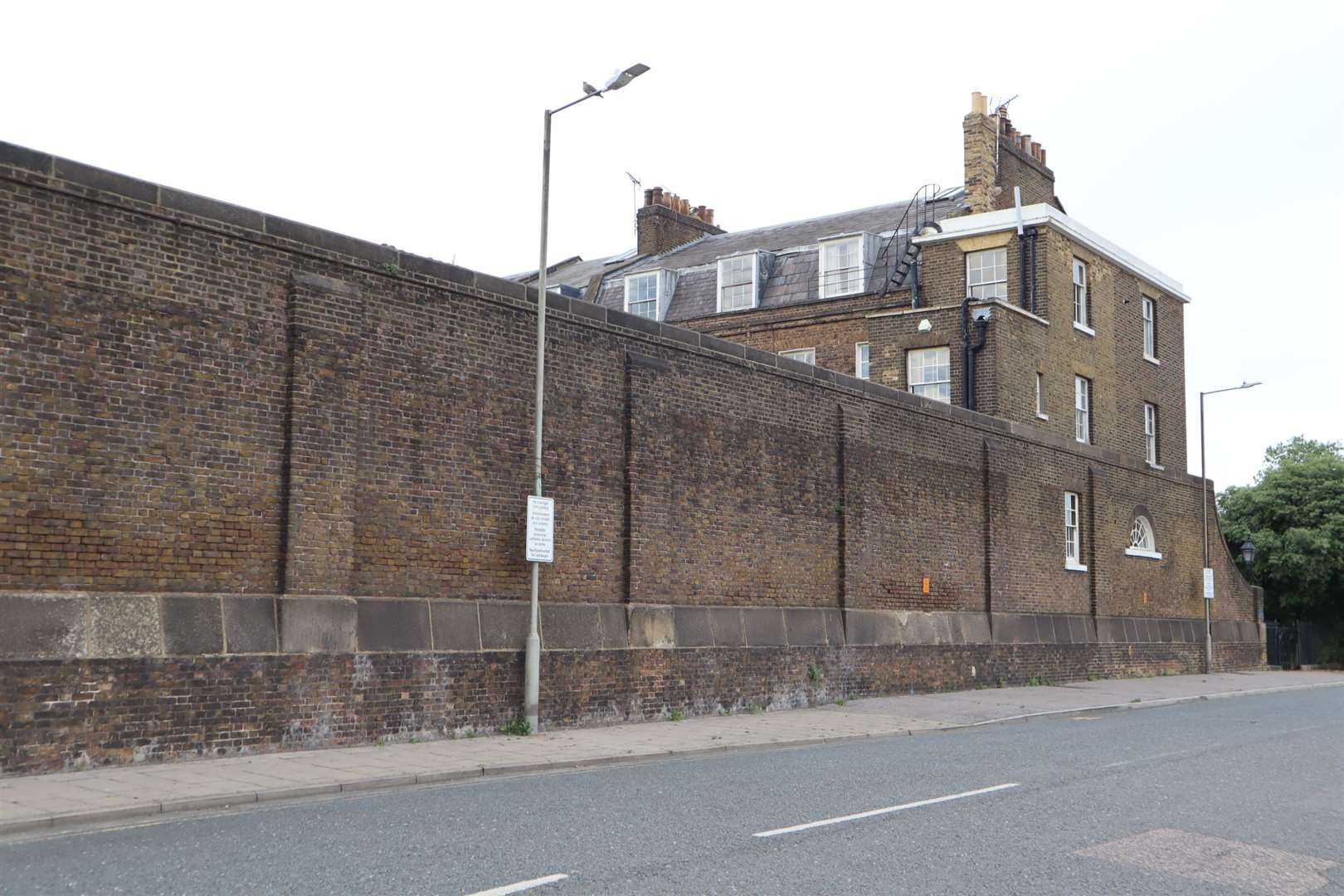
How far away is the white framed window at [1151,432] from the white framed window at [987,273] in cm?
731

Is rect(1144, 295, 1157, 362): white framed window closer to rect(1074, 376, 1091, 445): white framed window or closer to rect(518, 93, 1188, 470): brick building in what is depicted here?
rect(518, 93, 1188, 470): brick building

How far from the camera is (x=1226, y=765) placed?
43.2ft

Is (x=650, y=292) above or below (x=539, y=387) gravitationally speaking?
above

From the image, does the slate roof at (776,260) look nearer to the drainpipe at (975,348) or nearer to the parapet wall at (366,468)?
the drainpipe at (975,348)

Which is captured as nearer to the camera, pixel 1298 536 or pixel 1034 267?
pixel 1034 267

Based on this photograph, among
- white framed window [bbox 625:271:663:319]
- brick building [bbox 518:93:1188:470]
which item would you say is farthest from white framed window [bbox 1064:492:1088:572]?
white framed window [bbox 625:271:663:319]

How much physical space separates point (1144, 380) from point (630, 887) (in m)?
31.0

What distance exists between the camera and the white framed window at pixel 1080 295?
3167 centimetres

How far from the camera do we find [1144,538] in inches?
1323

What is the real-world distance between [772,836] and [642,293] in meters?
30.6

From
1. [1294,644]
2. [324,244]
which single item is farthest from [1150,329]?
[324,244]

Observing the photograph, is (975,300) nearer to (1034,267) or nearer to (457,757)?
(1034,267)

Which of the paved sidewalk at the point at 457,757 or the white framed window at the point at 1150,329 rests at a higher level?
the white framed window at the point at 1150,329

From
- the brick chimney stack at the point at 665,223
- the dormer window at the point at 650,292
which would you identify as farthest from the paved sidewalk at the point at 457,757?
the brick chimney stack at the point at 665,223
